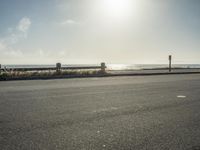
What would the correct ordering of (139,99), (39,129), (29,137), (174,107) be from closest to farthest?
(29,137)
(39,129)
(174,107)
(139,99)

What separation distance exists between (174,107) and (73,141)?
182 inches

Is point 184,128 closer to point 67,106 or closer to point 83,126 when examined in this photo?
point 83,126

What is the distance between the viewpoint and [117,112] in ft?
28.1

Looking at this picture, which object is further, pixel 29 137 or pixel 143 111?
pixel 143 111

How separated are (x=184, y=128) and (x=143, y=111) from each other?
2036 millimetres

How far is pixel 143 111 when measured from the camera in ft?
28.5

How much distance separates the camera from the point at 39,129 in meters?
6.54

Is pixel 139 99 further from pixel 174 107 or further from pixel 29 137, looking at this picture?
pixel 29 137

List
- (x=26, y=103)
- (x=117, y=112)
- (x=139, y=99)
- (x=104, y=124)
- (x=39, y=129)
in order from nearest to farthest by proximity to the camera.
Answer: (x=39, y=129), (x=104, y=124), (x=117, y=112), (x=26, y=103), (x=139, y=99)

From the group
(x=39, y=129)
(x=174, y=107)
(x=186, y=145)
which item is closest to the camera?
(x=186, y=145)

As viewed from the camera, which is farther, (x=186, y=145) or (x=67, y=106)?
(x=67, y=106)

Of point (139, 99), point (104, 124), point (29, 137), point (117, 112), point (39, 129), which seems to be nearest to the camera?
point (29, 137)

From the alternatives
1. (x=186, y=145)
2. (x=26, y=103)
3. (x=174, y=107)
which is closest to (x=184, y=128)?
(x=186, y=145)

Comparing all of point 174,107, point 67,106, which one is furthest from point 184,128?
point 67,106
